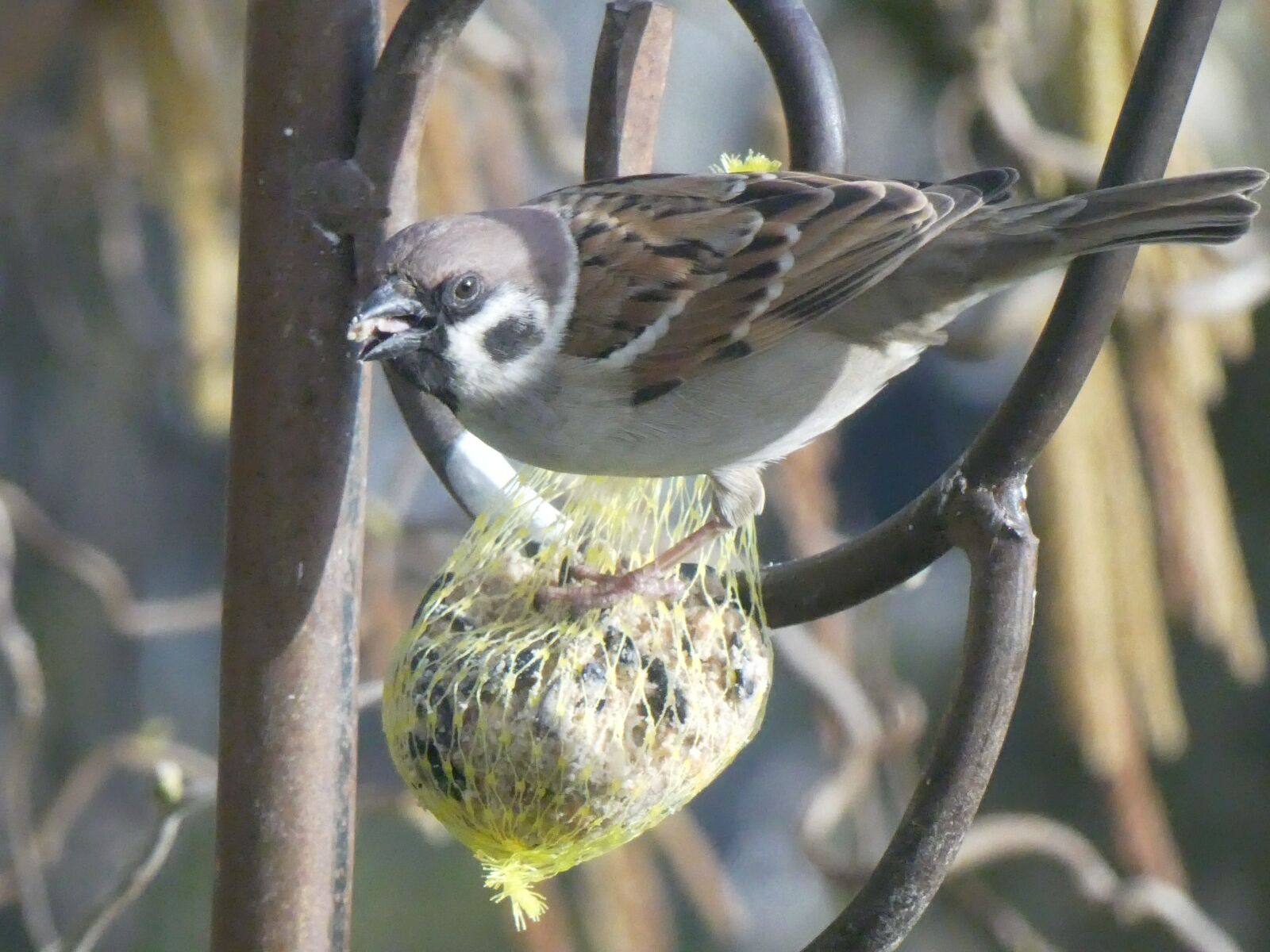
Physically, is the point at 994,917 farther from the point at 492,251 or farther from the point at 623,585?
the point at 492,251

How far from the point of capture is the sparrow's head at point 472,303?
139cm

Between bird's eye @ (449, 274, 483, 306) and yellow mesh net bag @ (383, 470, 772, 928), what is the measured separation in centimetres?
25

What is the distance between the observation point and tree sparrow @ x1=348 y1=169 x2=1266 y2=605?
1.60 meters

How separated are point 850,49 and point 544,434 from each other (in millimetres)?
3149

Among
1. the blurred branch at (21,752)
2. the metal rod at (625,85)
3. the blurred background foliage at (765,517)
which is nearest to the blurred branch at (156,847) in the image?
the blurred background foliage at (765,517)

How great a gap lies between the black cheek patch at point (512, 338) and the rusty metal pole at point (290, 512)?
0.26 metres

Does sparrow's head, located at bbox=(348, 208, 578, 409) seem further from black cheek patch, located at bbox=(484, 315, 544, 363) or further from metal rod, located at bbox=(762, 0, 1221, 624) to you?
metal rod, located at bbox=(762, 0, 1221, 624)

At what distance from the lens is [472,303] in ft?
5.17

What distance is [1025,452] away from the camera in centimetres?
119

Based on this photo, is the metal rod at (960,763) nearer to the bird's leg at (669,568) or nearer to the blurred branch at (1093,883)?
the bird's leg at (669,568)

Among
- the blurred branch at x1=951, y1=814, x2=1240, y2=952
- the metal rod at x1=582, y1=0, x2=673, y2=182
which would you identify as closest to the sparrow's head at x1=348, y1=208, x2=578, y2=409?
the metal rod at x1=582, y1=0, x2=673, y2=182

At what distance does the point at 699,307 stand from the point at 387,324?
0.49m

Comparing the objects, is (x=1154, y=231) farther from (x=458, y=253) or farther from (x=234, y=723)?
(x=234, y=723)

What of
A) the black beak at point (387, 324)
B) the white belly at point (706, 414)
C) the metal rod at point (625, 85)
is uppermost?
the metal rod at point (625, 85)
